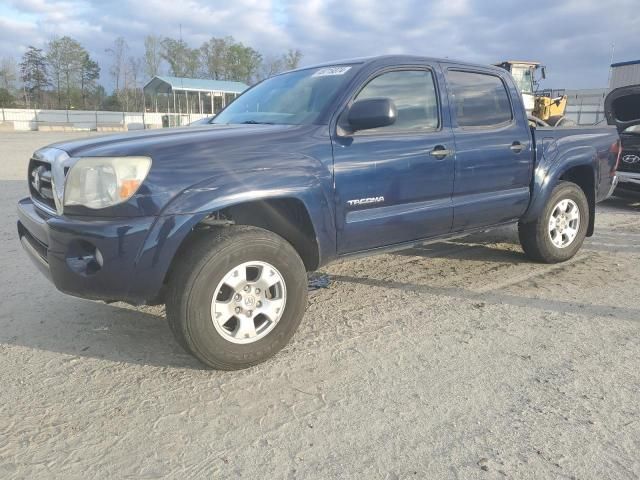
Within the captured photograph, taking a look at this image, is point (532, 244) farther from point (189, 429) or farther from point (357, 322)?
point (189, 429)

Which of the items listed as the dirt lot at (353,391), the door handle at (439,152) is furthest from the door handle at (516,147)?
the dirt lot at (353,391)

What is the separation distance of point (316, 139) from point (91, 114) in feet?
162

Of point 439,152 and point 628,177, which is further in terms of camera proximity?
point 628,177

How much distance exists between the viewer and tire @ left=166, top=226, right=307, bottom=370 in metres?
2.77

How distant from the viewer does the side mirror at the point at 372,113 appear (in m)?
3.19

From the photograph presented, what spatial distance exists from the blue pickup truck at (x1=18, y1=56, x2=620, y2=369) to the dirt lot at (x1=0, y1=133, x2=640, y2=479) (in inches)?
14.7

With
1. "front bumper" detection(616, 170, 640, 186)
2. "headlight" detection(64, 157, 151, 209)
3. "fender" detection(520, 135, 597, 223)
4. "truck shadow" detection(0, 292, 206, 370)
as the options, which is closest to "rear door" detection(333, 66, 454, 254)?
"fender" detection(520, 135, 597, 223)

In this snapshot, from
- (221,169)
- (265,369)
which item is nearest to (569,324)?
(265,369)

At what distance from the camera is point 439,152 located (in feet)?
12.5

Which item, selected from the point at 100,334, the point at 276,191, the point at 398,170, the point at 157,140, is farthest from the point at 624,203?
the point at 100,334

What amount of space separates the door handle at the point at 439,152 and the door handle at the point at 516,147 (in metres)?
0.84

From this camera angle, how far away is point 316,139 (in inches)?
127

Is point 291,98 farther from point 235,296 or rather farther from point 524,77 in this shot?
point 524,77

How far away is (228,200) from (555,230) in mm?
3580
